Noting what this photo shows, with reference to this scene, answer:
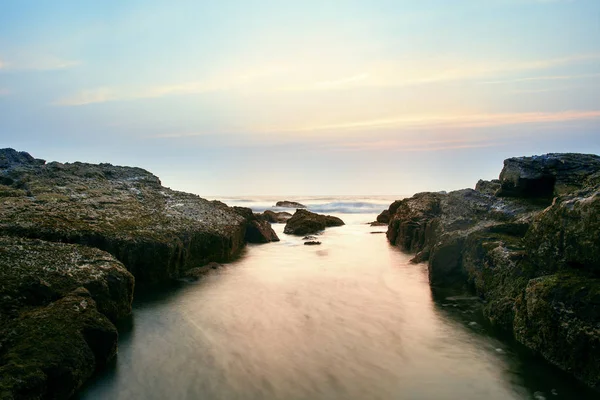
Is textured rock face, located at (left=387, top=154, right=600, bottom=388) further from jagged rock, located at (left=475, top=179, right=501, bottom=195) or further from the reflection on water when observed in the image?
the reflection on water

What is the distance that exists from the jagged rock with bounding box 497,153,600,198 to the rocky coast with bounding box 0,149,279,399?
8.03 meters

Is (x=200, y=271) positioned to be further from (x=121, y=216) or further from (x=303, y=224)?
(x=303, y=224)

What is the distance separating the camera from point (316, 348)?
644 centimetres

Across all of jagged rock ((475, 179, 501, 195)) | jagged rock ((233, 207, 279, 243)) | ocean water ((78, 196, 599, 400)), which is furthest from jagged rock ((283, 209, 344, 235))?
ocean water ((78, 196, 599, 400))

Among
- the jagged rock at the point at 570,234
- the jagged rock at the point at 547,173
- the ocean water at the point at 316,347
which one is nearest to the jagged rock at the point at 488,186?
the jagged rock at the point at 547,173

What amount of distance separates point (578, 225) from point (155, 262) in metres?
8.09

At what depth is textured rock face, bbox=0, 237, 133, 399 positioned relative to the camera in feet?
14.8

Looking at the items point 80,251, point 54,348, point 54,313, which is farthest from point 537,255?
point 80,251

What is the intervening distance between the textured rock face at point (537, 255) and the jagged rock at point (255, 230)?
23.3 feet

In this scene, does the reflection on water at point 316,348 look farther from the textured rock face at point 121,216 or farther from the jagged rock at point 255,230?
the jagged rock at point 255,230

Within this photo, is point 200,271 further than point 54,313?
Yes

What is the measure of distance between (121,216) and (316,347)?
6.41 meters

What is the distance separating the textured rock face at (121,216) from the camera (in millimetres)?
9281

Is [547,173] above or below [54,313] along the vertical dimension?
above
